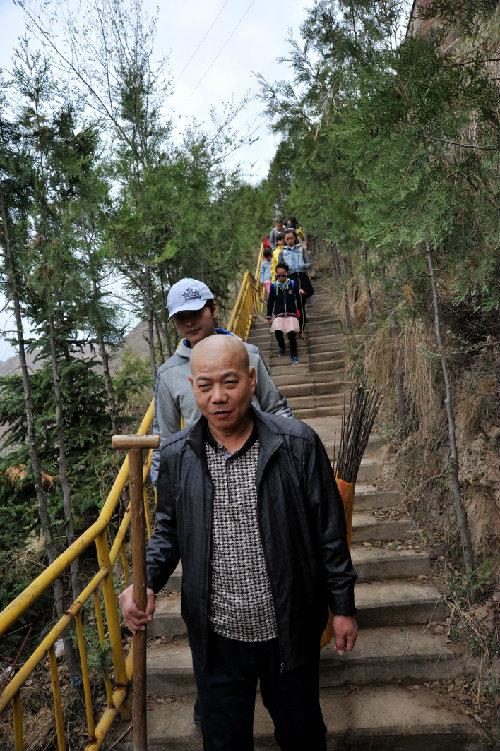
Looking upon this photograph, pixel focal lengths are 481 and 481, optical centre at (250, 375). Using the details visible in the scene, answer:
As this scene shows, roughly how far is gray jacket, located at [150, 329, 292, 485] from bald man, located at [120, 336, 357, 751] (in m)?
0.68

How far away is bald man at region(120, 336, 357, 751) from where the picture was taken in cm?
164

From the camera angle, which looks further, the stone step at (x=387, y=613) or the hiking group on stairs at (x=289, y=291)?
the hiking group on stairs at (x=289, y=291)

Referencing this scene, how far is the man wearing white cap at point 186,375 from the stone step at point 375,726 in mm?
1588

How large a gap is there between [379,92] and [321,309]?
853 cm

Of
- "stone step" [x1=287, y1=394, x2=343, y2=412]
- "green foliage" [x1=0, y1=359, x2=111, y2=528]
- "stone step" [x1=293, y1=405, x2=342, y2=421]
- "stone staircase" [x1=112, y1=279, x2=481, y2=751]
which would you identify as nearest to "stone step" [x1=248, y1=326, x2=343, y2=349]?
"stone step" [x1=287, y1=394, x2=343, y2=412]

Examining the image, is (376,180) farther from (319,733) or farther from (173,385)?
(319,733)

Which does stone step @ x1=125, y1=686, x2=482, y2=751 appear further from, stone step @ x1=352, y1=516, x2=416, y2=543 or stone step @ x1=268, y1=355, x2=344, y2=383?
stone step @ x1=268, y1=355, x2=344, y2=383

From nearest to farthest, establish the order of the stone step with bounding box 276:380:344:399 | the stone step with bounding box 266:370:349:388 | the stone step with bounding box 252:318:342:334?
the stone step with bounding box 276:380:344:399 → the stone step with bounding box 266:370:349:388 → the stone step with bounding box 252:318:342:334

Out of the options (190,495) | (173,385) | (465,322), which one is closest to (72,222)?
(173,385)

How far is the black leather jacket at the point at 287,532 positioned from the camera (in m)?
1.62

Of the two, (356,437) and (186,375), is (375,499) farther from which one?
(186,375)

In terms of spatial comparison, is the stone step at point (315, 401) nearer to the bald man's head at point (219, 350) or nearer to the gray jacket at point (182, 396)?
the gray jacket at point (182, 396)

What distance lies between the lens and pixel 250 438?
1714 mm

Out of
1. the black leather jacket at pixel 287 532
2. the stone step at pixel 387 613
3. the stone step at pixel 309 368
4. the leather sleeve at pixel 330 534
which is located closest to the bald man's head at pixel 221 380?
the black leather jacket at pixel 287 532
